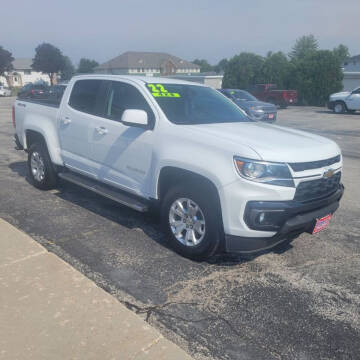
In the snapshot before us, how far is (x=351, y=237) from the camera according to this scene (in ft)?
15.9

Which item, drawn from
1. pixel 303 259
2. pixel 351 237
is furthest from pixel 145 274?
pixel 351 237

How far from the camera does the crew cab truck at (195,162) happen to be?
3.51 meters

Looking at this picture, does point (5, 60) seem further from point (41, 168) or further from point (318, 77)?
point (41, 168)

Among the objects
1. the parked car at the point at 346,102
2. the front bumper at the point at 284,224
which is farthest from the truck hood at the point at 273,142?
the parked car at the point at 346,102

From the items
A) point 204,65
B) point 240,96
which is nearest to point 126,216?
point 240,96

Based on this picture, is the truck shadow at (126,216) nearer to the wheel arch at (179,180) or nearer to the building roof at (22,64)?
the wheel arch at (179,180)

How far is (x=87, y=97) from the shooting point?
216 inches

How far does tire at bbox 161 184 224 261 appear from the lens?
3760 millimetres

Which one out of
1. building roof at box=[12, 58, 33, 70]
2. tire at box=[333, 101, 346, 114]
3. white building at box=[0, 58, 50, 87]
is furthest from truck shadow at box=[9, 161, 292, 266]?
building roof at box=[12, 58, 33, 70]

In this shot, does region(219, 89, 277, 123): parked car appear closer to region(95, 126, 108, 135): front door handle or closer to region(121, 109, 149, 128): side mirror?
region(95, 126, 108, 135): front door handle

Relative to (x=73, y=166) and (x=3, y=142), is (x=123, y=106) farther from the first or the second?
(x=3, y=142)

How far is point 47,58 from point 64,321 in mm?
75277

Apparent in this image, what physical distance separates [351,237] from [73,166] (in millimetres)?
3986

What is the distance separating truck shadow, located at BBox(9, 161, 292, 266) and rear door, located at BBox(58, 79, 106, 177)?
0.62 m
